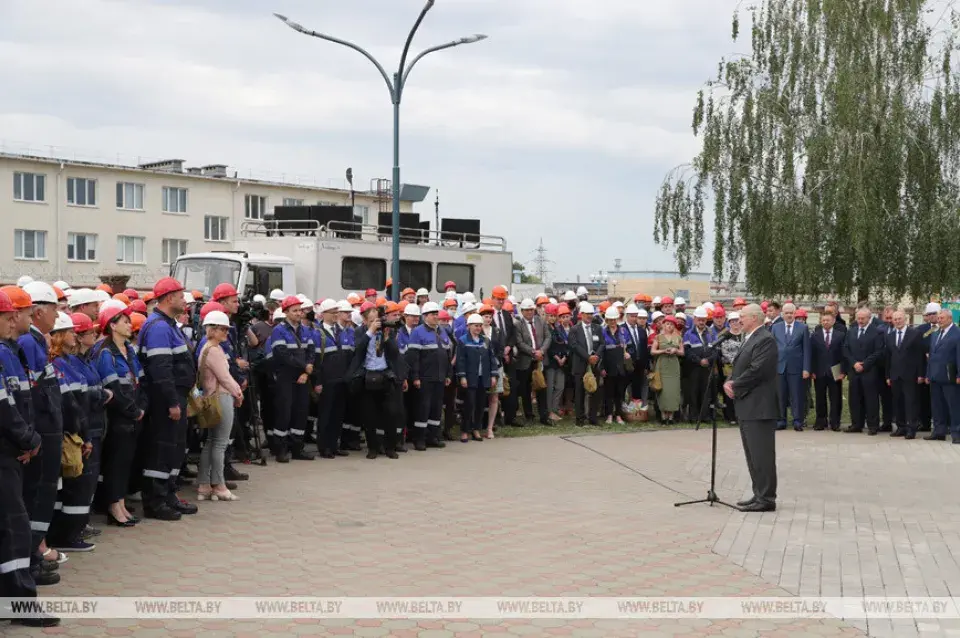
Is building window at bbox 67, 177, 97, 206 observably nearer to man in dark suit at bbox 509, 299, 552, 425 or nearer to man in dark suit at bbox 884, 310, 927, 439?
man in dark suit at bbox 509, 299, 552, 425

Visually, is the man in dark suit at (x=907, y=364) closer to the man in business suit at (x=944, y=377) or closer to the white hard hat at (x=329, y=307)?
the man in business suit at (x=944, y=377)

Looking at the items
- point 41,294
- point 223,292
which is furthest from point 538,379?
point 41,294

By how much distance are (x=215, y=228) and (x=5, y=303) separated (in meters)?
51.7

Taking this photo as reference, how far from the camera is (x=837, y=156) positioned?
83.7ft

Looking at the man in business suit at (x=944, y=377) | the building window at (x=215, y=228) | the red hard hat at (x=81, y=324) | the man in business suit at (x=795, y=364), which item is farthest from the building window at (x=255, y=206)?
the red hard hat at (x=81, y=324)

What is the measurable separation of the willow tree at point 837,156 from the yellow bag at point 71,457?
21348 millimetres

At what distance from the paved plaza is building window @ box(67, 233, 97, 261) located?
43.0 metres

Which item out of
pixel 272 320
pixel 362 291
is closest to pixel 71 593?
pixel 272 320

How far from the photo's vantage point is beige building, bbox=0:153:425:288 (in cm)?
4925

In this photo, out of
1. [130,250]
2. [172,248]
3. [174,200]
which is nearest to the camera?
[130,250]

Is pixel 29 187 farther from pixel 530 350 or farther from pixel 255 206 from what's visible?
pixel 530 350

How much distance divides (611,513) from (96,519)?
16.3 ft

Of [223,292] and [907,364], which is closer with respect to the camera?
[223,292]

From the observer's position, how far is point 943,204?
2573 cm
